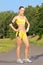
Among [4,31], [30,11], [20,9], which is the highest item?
[20,9]

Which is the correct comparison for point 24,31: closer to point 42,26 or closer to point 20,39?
point 20,39

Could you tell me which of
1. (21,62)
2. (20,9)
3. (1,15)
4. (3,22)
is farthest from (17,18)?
(1,15)

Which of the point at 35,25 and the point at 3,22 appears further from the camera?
the point at 3,22

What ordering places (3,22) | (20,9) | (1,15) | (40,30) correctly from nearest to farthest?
(20,9), (40,30), (3,22), (1,15)

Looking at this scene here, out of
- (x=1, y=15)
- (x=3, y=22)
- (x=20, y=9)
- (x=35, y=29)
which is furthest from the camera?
(x=1, y=15)

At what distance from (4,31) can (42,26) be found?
43.1 m

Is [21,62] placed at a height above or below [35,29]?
above

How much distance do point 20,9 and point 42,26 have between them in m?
60.0

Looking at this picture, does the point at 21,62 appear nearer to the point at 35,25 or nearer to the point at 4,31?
the point at 35,25

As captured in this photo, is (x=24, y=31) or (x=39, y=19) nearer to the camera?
(x=24, y=31)

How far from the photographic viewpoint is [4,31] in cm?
11244

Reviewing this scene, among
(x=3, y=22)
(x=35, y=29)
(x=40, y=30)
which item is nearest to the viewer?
(x=40, y=30)

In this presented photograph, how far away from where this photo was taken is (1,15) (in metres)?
123

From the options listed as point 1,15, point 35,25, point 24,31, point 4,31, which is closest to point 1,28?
point 4,31
